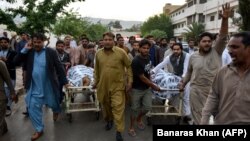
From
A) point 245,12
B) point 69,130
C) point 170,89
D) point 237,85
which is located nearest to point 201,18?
point 245,12

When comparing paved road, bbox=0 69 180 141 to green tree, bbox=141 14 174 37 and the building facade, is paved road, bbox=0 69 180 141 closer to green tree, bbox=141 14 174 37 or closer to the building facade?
the building facade

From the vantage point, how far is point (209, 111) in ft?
10.6

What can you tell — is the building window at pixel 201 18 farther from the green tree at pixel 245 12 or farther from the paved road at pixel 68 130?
the paved road at pixel 68 130

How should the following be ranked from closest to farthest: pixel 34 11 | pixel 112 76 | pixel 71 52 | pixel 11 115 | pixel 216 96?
pixel 216 96
pixel 112 76
pixel 11 115
pixel 71 52
pixel 34 11

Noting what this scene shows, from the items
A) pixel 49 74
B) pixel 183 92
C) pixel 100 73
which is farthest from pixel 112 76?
pixel 183 92

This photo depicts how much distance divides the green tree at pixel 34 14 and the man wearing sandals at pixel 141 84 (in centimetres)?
563

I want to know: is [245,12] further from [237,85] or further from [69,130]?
[237,85]

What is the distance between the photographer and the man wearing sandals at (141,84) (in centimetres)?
584

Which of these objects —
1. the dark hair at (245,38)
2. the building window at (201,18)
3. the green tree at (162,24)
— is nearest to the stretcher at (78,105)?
the dark hair at (245,38)

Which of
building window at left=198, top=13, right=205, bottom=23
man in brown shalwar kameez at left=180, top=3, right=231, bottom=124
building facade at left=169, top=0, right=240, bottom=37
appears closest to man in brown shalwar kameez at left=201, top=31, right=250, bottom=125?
man in brown shalwar kameez at left=180, top=3, right=231, bottom=124

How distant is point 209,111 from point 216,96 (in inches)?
6.6

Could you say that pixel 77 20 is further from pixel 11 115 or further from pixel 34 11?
pixel 11 115

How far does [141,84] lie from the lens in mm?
5984

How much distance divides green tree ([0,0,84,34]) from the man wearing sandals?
18.5 feet
